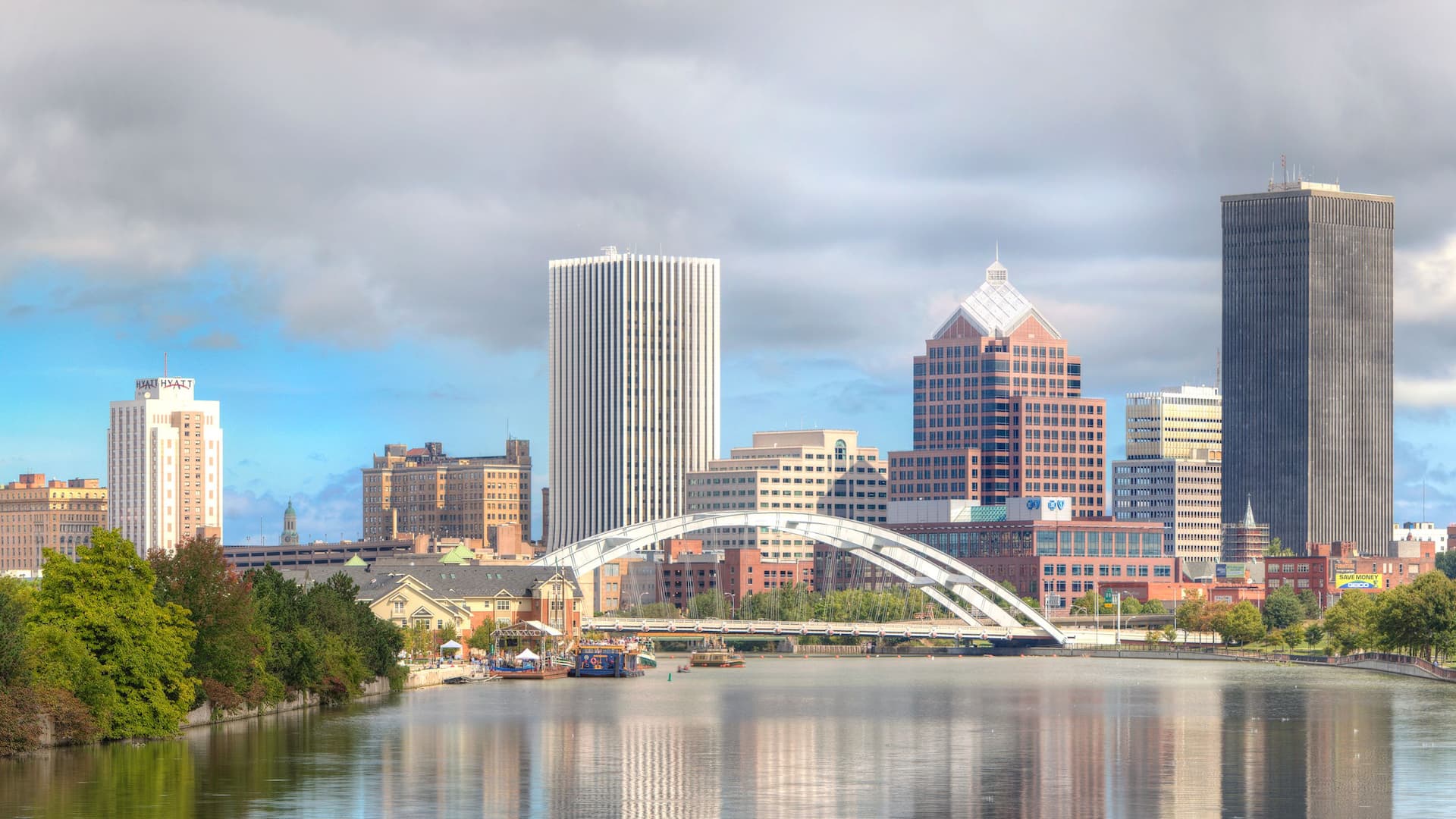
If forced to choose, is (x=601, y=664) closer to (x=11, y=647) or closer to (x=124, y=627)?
(x=124, y=627)

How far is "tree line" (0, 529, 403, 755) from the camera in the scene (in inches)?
3349

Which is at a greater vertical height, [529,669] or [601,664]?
[601,664]

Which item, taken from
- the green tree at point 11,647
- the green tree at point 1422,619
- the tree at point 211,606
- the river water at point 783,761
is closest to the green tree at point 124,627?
the river water at point 783,761

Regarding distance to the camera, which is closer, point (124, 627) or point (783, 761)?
point (124, 627)

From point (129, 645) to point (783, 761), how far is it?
2680cm

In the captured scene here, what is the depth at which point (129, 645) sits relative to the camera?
9000 centimetres

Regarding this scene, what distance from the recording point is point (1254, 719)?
11694 centimetres

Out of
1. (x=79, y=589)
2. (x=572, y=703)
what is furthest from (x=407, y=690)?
(x=79, y=589)

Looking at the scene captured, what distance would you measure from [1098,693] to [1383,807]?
7879cm

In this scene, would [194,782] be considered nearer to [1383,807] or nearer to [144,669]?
[144,669]

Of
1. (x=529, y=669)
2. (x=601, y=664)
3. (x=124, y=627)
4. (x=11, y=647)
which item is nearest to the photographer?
(x=11, y=647)

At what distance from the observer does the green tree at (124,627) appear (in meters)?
90.1

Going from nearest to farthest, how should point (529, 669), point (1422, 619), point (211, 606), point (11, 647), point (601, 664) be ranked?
point (11, 647) < point (211, 606) < point (1422, 619) < point (529, 669) < point (601, 664)

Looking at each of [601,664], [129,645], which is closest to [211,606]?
[129,645]
